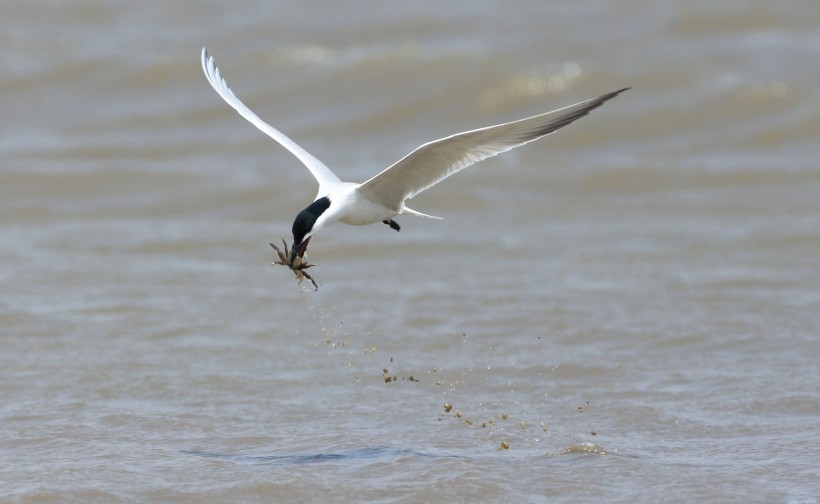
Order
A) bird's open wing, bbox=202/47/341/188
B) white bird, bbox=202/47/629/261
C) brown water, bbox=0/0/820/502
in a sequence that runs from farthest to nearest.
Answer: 1. bird's open wing, bbox=202/47/341/188
2. brown water, bbox=0/0/820/502
3. white bird, bbox=202/47/629/261

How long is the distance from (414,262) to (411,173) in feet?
12.3

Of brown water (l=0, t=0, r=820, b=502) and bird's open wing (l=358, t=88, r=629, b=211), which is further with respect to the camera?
brown water (l=0, t=0, r=820, b=502)

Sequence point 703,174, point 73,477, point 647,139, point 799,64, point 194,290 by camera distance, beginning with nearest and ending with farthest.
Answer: point 73,477, point 194,290, point 703,174, point 647,139, point 799,64

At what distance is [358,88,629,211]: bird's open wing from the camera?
17.4 ft

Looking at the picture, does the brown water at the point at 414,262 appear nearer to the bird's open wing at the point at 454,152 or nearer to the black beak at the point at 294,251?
the black beak at the point at 294,251

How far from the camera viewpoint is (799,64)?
14.2 m

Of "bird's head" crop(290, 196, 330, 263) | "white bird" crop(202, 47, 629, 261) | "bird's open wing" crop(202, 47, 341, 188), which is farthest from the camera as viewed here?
"bird's open wing" crop(202, 47, 341, 188)

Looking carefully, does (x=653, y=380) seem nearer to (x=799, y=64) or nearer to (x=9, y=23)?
(x=799, y=64)

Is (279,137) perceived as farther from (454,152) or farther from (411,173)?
(454,152)

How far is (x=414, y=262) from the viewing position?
953cm

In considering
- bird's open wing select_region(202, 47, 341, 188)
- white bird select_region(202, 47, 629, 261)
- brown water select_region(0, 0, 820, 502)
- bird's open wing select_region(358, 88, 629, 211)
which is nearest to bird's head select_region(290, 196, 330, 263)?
white bird select_region(202, 47, 629, 261)

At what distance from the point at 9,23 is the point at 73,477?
41.7ft

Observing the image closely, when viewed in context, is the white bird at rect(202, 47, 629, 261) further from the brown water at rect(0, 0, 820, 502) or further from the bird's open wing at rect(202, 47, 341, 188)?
the brown water at rect(0, 0, 820, 502)

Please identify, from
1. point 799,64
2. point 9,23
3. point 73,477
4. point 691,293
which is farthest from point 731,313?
point 9,23
